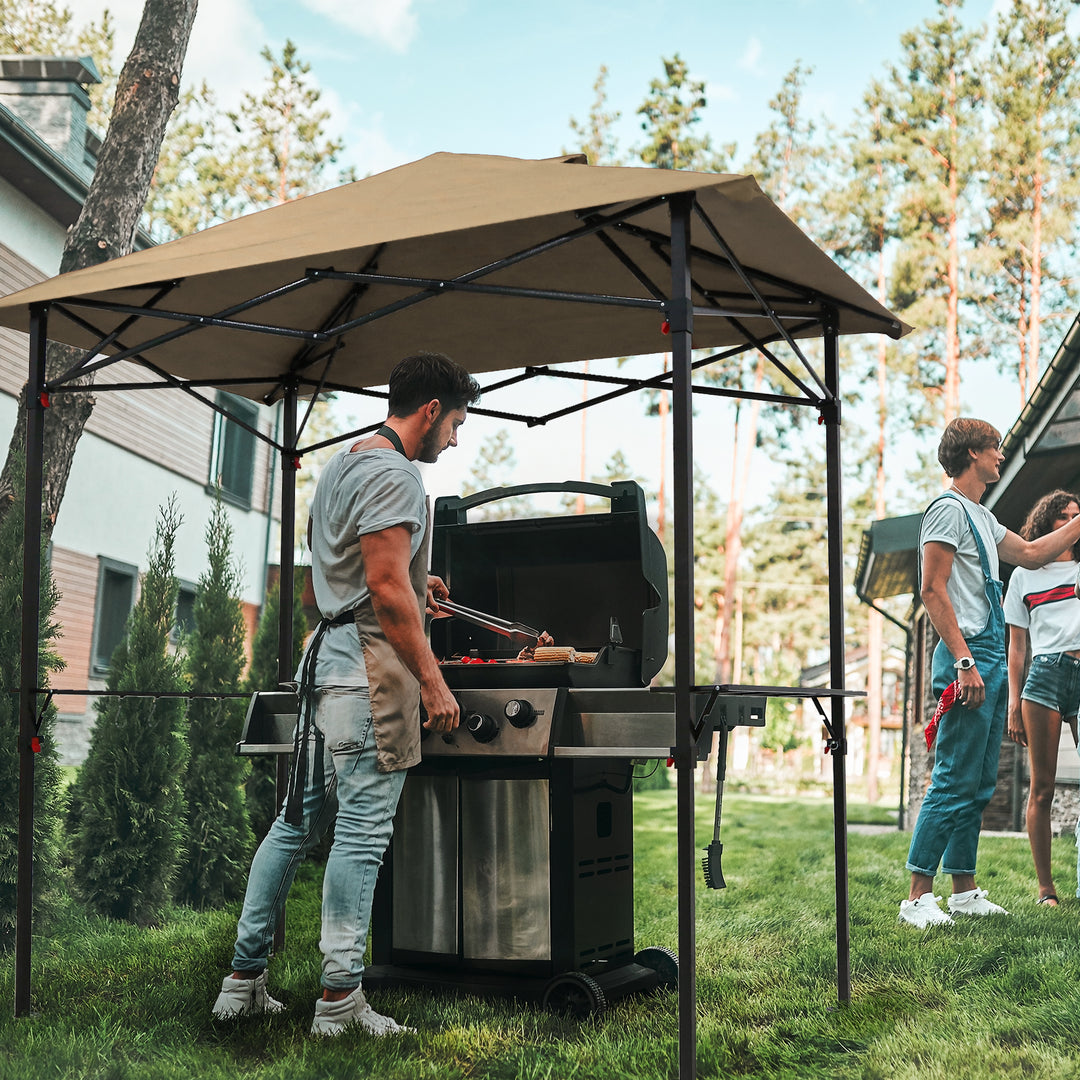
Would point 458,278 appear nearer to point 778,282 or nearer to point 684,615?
point 778,282

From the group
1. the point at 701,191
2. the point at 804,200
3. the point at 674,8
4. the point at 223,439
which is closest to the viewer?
the point at 701,191

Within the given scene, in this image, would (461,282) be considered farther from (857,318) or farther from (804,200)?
(804,200)

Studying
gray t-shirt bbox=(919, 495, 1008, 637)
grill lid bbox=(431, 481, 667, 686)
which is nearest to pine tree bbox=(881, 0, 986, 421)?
gray t-shirt bbox=(919, 495, 1008, 637)

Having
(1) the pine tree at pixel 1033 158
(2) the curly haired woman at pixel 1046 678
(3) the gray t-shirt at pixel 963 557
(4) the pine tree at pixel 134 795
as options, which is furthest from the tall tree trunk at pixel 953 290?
(4) the pine tree at pixel 134 795

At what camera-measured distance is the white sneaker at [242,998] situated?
3.67 m

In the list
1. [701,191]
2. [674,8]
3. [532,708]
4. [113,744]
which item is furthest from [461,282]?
[674,8]

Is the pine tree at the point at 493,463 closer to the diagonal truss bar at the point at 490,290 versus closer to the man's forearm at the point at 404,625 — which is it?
the diagonal truss bar at the point at 490,290

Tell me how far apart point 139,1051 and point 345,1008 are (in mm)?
613

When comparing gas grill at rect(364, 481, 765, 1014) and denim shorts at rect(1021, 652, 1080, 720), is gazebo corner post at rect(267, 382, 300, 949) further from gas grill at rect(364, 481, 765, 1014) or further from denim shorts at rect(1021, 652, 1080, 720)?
denim shorts at rect(1021, 652, 1080, 720)

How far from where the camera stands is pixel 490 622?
4176mm

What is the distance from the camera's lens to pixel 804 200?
2494 cm

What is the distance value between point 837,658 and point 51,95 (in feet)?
41.3

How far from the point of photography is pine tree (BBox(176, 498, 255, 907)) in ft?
23.7

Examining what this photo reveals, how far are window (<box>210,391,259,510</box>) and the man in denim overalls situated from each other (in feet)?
37.6
